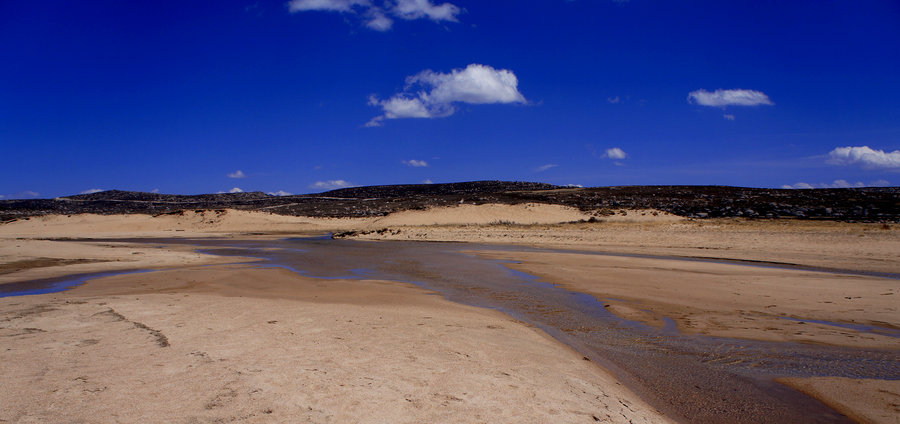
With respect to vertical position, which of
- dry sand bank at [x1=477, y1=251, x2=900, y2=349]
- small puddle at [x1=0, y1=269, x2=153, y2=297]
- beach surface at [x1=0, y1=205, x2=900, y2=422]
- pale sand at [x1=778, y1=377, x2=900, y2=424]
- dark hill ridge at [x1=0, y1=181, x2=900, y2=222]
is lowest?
pale sand at [x1=778, y1=377, x2=900, y2=424]

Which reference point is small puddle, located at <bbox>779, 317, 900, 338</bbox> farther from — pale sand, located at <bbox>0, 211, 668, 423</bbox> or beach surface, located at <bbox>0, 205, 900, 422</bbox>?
pale sand, located at <bbox>0, 211, 668, 423</bbox>

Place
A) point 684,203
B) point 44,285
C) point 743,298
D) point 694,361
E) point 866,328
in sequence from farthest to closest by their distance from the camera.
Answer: point 684,203 < point 44,285 < point 743,298 < point 866,328 < point 694,361

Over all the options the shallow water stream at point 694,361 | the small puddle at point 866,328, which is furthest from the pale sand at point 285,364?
the small puddle at point 866,328

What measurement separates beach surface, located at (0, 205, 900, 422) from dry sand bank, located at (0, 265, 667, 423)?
0.07 ft

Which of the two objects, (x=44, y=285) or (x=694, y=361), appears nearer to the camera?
(x=694, y=361)

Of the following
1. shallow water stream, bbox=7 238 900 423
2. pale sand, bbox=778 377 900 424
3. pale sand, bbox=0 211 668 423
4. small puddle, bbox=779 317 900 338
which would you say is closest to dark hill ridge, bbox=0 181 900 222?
small puddle, bbox=779 317 900 338

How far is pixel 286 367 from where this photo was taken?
13.5ft

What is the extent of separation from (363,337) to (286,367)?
1298 millimetres

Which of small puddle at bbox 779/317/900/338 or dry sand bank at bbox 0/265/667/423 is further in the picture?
small puddle at bbox 779/317/900/338

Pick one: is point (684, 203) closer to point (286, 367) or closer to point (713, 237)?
point (713, 237)

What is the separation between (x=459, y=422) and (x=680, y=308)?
19.9 ft

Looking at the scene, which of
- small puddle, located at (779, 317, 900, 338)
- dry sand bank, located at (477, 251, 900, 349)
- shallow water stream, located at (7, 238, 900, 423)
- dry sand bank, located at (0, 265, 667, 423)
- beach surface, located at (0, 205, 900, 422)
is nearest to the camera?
dry sand bank, located at (0, 265, 667, 423)

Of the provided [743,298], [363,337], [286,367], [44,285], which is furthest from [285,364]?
[44,285]

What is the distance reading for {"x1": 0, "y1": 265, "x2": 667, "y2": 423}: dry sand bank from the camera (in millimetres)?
3254
